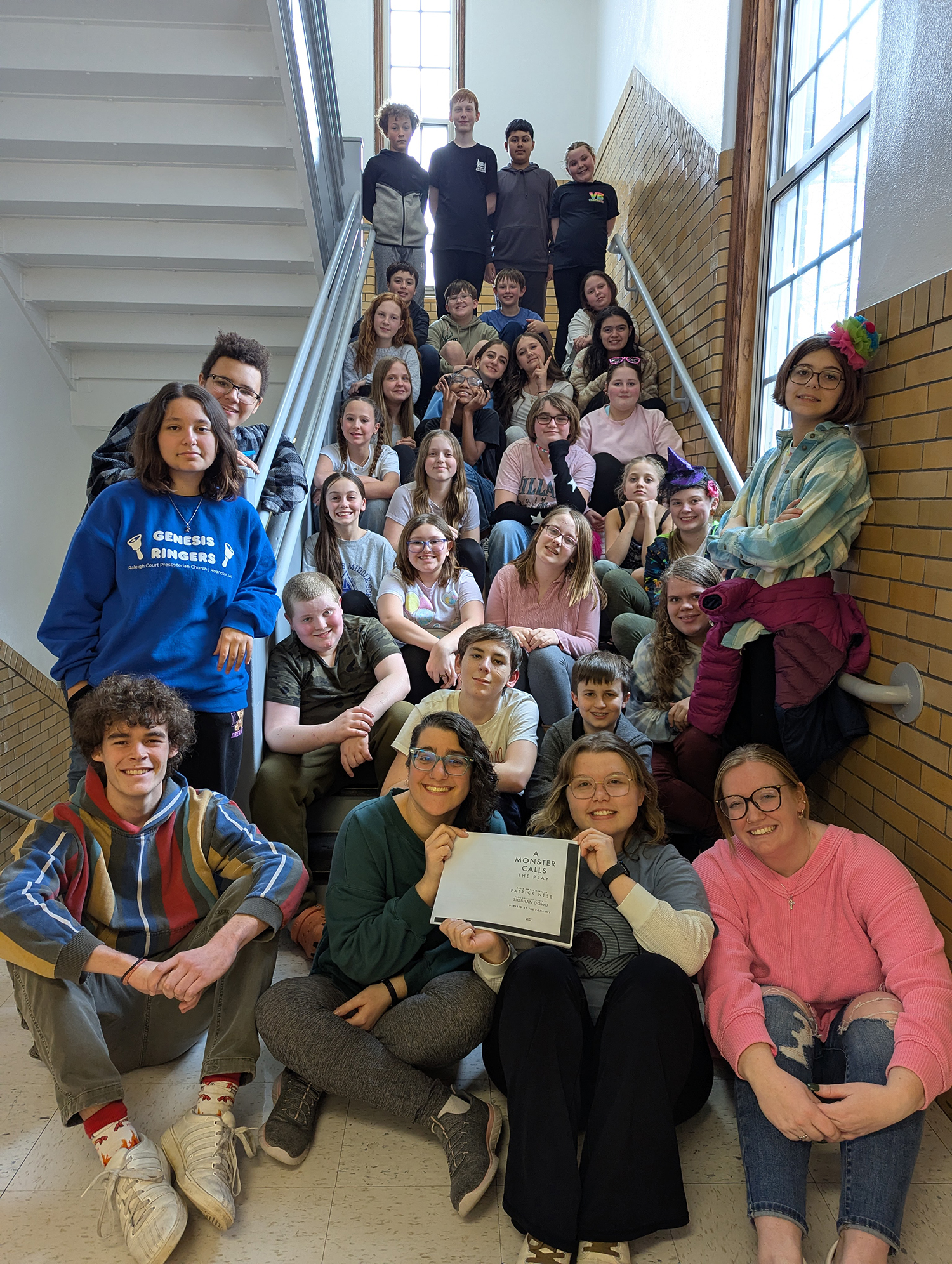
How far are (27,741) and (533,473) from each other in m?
2.94

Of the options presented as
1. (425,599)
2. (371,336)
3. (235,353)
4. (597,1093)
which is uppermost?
(371,336)

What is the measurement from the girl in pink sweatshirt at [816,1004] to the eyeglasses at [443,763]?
55cm

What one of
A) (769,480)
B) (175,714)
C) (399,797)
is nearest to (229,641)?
(175,714)

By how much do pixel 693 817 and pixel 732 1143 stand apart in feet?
2.94

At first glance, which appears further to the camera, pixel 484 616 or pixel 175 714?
pixel 484 616

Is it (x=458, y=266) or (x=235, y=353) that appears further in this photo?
(x=458, y=266)

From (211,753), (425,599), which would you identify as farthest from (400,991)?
(425,599)

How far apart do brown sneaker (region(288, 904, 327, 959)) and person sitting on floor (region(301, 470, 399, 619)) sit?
1184 mm

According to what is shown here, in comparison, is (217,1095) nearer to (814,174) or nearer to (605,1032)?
(605,1032)

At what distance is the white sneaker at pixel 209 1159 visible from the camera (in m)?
1.48

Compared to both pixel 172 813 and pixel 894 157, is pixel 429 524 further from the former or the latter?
pixel 894 157

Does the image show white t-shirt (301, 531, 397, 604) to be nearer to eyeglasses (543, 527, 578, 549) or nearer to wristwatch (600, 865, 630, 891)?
eyeglasses (543, 527, 578, 549)

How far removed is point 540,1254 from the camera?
1.40m

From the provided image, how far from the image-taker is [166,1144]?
1.62 m
